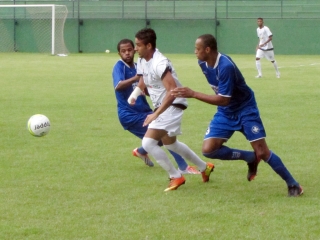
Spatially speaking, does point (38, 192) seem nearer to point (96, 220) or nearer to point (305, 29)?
point (96, 220)

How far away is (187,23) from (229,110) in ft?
116

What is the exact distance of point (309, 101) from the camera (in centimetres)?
1517

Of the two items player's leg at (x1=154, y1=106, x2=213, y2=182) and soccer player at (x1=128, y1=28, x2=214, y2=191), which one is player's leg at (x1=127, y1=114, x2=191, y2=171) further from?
soccer player at (x1=128, y1=28, x2=214, y2=191)

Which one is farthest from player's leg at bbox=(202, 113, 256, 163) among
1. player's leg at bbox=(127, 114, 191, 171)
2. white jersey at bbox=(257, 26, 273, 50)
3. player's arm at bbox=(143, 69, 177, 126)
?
white jersey at bbox=(257, 26, 273, 50)

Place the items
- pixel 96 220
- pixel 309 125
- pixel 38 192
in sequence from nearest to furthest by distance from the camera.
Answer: pixel 96 220 → pixel 38 192 → pixel 309 125

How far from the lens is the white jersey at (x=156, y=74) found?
7.03 metres

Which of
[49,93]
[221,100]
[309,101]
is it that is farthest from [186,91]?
[49,93]

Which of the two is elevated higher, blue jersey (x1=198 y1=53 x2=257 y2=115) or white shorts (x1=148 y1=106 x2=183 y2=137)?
blue jersey (x1=198 y1=53 x2=257 y2=115)

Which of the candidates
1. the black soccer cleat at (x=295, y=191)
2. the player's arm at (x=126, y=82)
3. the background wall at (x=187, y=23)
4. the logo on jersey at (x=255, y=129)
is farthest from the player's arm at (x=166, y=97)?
the background wall at (x=187, y=23)

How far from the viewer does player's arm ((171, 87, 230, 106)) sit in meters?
6.44

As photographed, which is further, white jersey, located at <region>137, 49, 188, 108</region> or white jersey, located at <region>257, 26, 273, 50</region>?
white jersey, located at <region>257, 26, 273, 50</region>

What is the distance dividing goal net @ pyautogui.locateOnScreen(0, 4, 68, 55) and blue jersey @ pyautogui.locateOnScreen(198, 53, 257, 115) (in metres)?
33.1

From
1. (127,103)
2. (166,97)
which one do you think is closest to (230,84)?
(166,97)

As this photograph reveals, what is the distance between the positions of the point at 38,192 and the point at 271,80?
14.8m
